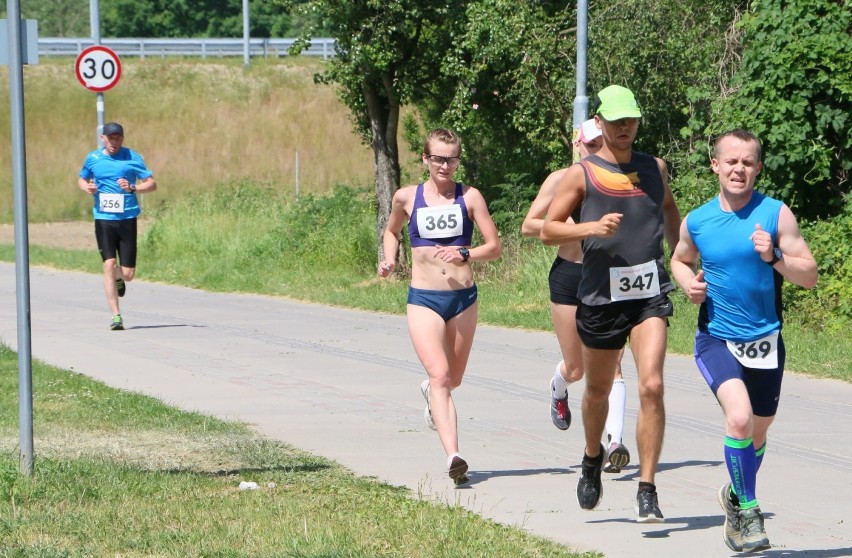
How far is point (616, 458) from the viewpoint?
761 cm

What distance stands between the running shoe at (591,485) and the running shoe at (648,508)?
369 mm

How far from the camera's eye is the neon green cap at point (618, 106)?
6.44 metres

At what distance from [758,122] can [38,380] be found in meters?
8.18

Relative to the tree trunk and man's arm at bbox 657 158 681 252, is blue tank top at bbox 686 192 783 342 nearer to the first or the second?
man's arm at bbox 657 158 681 252

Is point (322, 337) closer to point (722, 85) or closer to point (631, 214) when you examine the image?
point (722, 85)

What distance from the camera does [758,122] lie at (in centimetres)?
1538

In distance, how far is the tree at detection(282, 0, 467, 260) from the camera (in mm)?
19625

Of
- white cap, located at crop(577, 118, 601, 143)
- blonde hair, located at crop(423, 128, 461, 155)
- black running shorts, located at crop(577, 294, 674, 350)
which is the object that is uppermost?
white cap, located at crop(577, 118, 601, 143)

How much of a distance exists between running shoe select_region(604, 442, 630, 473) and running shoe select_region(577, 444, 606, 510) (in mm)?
747

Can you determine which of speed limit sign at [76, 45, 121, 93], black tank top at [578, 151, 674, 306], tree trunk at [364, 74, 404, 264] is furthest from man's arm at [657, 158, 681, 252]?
tree trunk at [364, 74, 404, 264]

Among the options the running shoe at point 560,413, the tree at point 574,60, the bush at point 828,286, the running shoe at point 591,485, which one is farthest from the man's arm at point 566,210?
the tree at point 574,60

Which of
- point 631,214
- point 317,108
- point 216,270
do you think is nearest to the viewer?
point 631,214

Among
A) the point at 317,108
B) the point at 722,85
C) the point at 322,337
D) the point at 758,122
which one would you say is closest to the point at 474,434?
the point at 322,337

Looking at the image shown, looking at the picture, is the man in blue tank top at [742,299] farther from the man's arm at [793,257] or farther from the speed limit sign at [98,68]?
the speed limit sign at [98,68]
